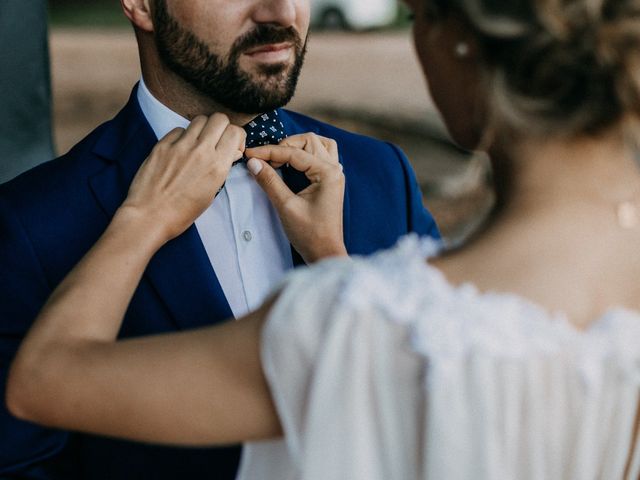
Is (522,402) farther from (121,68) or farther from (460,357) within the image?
(121,68)

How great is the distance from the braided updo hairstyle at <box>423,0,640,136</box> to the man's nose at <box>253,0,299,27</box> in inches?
32.7

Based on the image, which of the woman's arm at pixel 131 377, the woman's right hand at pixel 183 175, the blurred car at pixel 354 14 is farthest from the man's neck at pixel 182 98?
the blurred car at pixel 354 14

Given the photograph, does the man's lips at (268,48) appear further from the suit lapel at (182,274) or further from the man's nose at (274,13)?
the suit lapel at (182,274)

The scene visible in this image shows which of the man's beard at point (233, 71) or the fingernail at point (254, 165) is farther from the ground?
the man's beard at point (233, 71)

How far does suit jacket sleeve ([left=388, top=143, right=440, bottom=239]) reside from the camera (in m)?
2.03

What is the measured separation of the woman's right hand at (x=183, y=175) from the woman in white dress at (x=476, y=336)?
33cm

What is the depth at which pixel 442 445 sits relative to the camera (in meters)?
1.05

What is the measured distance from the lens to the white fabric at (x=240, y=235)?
71.7 inches

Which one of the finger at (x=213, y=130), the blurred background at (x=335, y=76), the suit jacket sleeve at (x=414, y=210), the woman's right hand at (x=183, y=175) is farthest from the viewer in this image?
the blurred background at (x=335, y=76)

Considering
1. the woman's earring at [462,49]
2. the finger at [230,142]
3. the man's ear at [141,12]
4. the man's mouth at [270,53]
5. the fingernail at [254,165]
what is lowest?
the fingernail at [254,165]

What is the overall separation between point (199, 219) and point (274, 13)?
A: 16.9 inches

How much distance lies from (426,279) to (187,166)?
557 mm

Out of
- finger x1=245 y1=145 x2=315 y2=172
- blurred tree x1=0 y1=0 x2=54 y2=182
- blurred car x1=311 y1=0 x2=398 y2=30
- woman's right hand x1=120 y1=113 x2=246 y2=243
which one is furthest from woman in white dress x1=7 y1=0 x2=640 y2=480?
blurred car x1=311 y1=0 x2=398 y2=30

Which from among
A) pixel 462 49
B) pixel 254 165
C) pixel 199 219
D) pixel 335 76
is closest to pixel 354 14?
pixel 335 76
